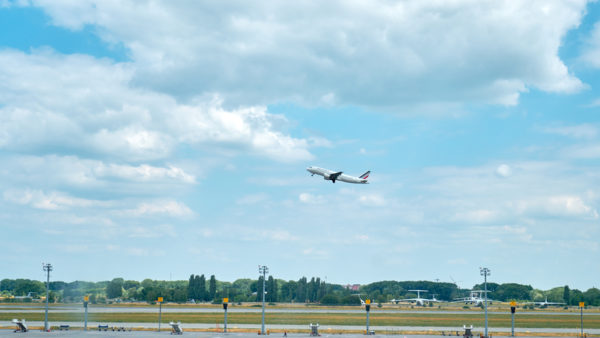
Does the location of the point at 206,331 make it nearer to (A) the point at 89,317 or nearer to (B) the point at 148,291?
(A) the point at 89,317

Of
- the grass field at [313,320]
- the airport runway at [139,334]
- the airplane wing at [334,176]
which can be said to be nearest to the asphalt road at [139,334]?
the airport runway at [139,334]

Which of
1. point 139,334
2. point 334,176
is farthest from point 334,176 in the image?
point 139,334

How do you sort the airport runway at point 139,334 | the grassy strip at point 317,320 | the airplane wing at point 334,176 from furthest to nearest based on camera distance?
the grassy strip at point 317,320, the airplane wing at point 334,176, the airport runway at point 139,334

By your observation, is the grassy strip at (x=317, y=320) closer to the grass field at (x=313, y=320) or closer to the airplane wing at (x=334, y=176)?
the grass field at (x=313, y=320)

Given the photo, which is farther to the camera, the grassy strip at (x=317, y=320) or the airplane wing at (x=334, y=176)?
the grassy strip at (x=317, y=320)

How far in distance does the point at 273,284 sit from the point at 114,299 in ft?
165

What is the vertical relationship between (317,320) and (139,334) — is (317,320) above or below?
below

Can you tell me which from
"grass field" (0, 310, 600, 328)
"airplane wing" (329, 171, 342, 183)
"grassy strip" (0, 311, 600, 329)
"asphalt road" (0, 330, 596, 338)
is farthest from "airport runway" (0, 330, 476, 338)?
"airplane wing" (329, 171, 342, 183)

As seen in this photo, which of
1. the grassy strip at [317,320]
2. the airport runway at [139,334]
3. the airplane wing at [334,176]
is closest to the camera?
the airport runway at [139,334]

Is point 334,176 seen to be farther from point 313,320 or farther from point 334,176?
point 313,320

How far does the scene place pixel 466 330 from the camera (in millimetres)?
66875

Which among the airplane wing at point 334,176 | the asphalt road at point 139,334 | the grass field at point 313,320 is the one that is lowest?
the grass field at point 313,320

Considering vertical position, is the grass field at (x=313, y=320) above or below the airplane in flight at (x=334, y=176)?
below

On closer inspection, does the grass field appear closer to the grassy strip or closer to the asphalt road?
the grassy strip
